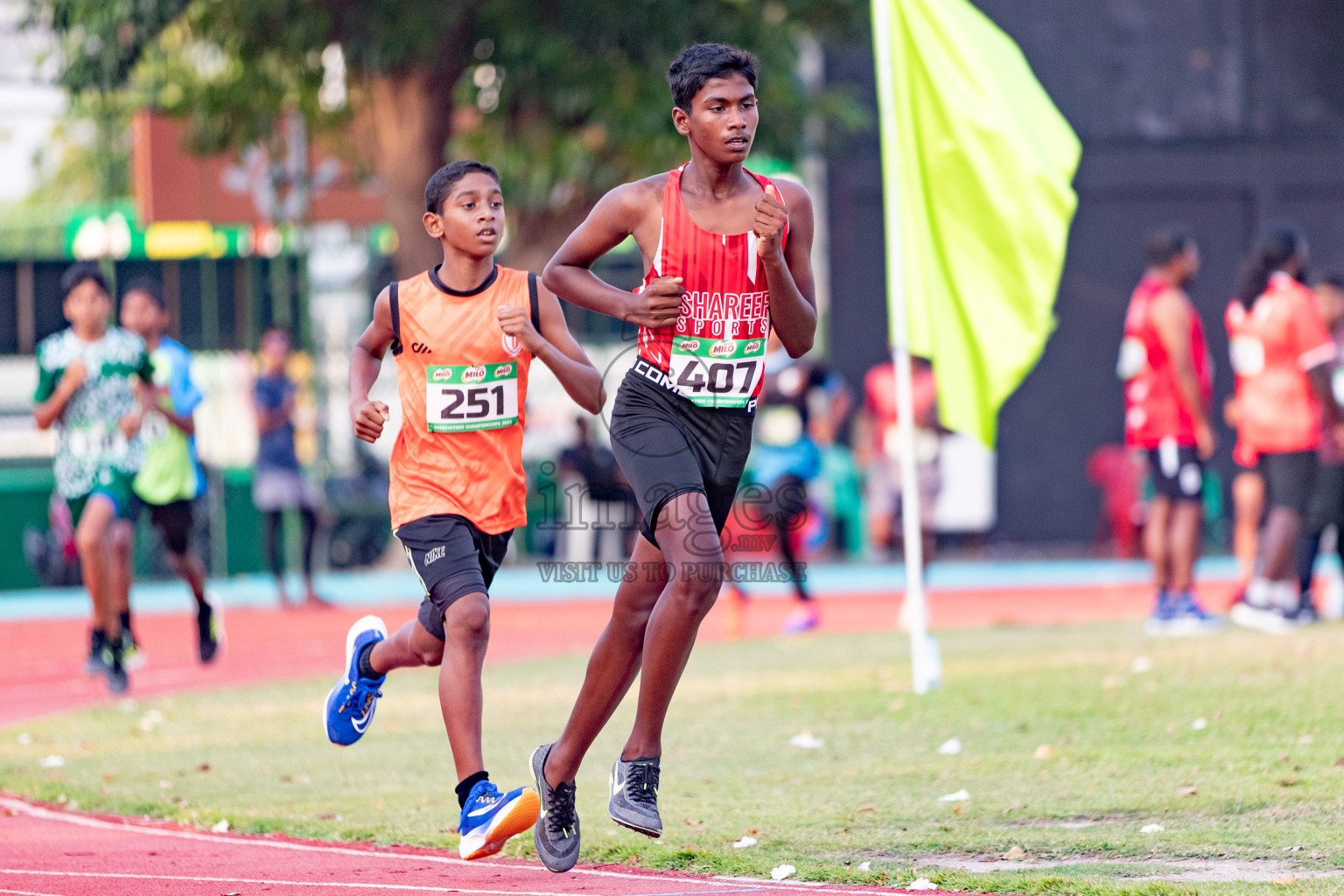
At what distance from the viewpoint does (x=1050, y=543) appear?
64.4ft

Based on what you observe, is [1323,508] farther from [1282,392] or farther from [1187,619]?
[1187,619]

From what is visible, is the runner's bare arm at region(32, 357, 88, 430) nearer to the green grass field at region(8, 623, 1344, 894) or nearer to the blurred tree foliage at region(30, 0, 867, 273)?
the green grass field at region(8, 623, 1344, 894)

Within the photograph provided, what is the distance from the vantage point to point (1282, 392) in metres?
10.8

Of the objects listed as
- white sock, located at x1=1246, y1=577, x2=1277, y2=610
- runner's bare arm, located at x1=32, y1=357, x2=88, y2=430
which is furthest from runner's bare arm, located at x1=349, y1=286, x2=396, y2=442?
white sock, located at x1=1246, y1=577, x2=1277, y2=610

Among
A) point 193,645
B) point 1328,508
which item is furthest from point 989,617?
point 193,645

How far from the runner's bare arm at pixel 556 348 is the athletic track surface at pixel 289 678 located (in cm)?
138

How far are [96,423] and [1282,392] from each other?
6.93m

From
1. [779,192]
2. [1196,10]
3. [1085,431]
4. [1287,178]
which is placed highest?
[1196,10]

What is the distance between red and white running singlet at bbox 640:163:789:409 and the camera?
194 inches

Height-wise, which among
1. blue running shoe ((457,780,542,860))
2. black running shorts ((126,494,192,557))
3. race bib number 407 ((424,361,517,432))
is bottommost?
blue running shoe ((457,780,542,860))

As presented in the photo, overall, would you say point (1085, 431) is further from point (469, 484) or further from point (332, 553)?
point (469, 484)

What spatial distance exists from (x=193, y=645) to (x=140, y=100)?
7.83m

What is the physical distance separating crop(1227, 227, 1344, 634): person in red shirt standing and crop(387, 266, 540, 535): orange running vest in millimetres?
6611

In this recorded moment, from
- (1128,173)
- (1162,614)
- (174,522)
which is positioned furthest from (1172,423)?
(1128,173)
